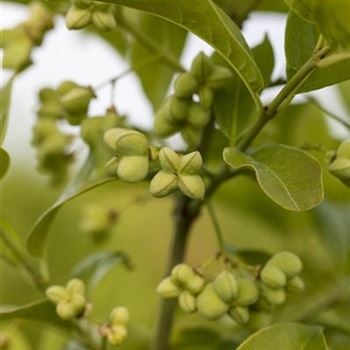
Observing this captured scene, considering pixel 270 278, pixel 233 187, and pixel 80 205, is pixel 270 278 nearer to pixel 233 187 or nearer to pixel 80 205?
pixel 233 187

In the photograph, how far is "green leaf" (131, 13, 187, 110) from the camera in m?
1.51

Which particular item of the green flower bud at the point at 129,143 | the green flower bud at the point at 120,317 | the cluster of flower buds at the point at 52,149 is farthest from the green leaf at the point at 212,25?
the cluster of flower buds at the point at 52,149

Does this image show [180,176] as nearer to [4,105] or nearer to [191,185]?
[191,185]

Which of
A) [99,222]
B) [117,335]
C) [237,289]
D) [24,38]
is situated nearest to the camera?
[237,289]

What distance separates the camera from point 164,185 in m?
1.07

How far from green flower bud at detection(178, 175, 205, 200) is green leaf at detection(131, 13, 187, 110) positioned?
1.45 ft

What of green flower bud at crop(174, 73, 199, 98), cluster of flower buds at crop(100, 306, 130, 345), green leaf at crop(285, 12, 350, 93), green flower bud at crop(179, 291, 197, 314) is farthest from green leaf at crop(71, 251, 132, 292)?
green leaf at crop(285, 12, 350, 93)

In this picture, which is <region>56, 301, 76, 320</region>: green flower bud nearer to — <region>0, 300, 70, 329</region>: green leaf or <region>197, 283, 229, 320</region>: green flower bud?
<region>0, 300, 70, 329</region>: green leaf

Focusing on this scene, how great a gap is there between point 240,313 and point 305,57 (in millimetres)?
323

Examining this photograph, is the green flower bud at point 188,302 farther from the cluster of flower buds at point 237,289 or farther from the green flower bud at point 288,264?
the green flower bud at point 288,264

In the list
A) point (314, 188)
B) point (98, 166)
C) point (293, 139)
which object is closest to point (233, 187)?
point (293, 139)

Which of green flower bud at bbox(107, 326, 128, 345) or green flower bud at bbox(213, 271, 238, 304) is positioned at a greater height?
green flower bud at bbox(213, 271, 238, 304)

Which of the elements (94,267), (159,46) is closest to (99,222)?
(94,267)

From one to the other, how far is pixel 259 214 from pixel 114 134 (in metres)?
0.78
